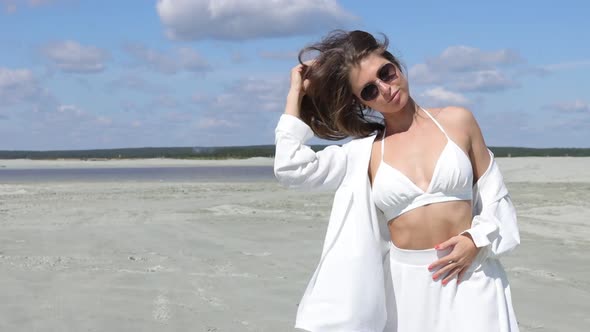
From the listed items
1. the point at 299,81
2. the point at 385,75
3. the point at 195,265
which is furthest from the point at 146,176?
the point at 385,75

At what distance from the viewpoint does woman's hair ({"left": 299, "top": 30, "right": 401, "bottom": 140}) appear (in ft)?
9.38

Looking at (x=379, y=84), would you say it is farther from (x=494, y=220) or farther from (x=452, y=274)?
(x=452, y=274)

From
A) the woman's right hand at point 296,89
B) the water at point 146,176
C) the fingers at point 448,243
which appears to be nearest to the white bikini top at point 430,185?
the fingers at point 448,243

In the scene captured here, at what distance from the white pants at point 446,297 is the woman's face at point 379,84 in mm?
582

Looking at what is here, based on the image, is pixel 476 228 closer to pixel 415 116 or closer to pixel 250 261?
pixel 415 116

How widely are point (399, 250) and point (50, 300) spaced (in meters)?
4.59

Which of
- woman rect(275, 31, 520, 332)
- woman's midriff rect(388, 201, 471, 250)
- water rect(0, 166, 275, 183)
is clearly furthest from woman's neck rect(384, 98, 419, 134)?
water rect(0, 166, 275, 183)

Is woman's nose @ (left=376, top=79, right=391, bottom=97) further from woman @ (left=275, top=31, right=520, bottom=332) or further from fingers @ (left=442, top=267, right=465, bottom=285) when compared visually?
fingers @ (left=442, top=267, right=465, bottom=285)

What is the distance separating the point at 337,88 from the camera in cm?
292

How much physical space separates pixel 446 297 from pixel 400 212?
0.37 metres

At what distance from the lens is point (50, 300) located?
6.54m

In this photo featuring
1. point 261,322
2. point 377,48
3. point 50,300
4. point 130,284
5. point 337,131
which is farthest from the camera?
point 130,284

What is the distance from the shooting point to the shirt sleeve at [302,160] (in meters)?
2.81

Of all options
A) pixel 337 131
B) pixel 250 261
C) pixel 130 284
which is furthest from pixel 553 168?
pixel 337 131
